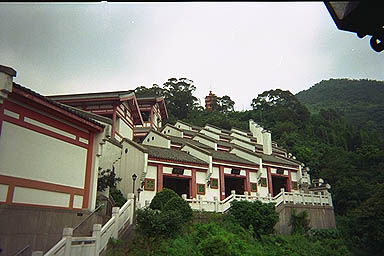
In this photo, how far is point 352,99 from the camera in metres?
79.8

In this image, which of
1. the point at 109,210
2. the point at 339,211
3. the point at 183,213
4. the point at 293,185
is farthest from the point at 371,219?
the point at 109,210

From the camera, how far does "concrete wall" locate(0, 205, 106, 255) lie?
761 cm

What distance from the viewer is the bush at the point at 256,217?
14.3 m

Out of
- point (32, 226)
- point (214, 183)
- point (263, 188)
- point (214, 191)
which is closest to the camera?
point (32, 226)

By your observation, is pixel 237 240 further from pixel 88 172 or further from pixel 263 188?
pixel 263 188

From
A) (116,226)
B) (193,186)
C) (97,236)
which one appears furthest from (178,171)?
(97,236)

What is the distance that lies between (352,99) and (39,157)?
84.7 metres

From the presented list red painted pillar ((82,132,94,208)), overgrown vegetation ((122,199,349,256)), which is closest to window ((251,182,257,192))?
overgrown vegetation ((122,199,349,256))

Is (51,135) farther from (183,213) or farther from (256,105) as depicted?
(256,105)

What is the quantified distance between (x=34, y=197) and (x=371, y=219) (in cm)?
1749

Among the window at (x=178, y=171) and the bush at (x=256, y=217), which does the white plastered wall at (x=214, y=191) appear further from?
the bush at (x=256, y=217)

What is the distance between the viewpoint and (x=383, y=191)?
61.6 feet

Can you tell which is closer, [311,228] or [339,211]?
[311,228]

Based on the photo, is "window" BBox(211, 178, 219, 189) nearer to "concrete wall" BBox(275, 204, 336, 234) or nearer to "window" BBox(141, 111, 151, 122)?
"concrete wall" BBox(275, 204, 336, 234)
